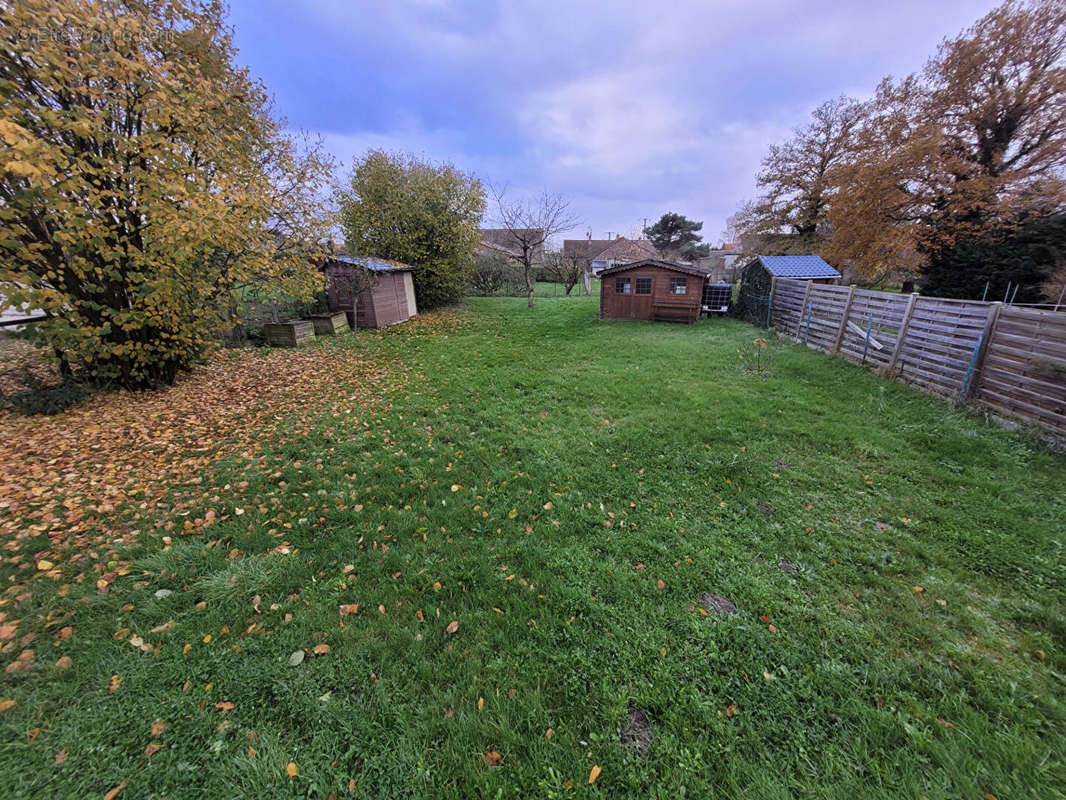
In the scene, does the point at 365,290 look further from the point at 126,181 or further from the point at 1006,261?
the point at 1006,261

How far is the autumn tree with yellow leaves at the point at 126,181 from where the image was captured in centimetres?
425

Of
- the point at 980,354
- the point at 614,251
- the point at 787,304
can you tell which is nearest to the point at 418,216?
the point at 787,304

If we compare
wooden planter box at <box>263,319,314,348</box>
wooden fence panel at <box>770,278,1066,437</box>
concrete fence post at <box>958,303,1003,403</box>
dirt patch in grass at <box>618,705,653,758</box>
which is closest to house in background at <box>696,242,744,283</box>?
wooden fence panel at <box>770,278,1066,437</box>

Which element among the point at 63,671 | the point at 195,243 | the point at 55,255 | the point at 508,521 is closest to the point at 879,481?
the point at 508,521

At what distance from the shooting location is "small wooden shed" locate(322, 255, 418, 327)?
1170 cm

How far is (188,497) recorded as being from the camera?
362 centimetres

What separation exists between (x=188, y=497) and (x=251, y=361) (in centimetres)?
571

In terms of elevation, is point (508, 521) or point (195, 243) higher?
point (195, 243)

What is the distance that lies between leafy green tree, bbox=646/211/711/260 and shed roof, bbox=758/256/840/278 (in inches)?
1048

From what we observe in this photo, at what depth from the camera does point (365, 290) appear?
12172 mm

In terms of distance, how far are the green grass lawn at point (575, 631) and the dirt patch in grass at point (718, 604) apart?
0.22 feet

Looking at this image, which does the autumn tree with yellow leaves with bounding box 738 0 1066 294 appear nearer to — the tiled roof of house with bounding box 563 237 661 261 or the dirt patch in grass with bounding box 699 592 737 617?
the dirt patch in grass with bounding box 699 592 737 617

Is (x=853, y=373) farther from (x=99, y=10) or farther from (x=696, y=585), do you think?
(x=99, y=10)

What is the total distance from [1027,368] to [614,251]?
3918 cm
